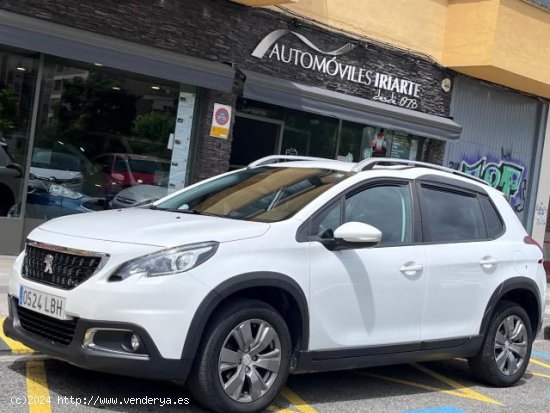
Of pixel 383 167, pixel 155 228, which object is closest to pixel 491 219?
Result: pixel 383 167

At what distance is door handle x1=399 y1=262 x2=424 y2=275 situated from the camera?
5566 millimetres

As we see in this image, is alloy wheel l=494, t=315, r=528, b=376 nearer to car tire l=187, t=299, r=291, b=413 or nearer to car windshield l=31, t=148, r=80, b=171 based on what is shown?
car tire l=187, t=299, r=291, b=413

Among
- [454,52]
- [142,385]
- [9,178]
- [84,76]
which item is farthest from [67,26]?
[454,52]

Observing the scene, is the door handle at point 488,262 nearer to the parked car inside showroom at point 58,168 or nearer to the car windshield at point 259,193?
the car windshield at point 259,193

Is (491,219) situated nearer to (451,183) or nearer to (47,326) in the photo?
(451,183)

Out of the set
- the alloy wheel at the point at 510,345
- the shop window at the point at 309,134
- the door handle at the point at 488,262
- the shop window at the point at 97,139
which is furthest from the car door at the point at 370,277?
the shop window at the point at 309,134

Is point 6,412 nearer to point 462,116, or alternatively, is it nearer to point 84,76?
point 84,76

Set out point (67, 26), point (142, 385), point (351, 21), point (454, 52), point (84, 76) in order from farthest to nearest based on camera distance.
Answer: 1. point (454, 52)
2. point (351, 21)
3. point (84, 76)
4. point (67, 26)
5. point (142, 385)

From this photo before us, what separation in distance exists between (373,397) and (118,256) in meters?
2.41

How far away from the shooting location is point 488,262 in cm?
621

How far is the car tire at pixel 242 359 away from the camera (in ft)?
15.2

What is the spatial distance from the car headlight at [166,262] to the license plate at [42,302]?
1.32 feet

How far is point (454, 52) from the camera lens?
1472cm

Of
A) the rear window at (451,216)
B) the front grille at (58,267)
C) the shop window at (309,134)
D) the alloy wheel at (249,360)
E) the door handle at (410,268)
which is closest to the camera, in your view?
the front grille at (58,267)
